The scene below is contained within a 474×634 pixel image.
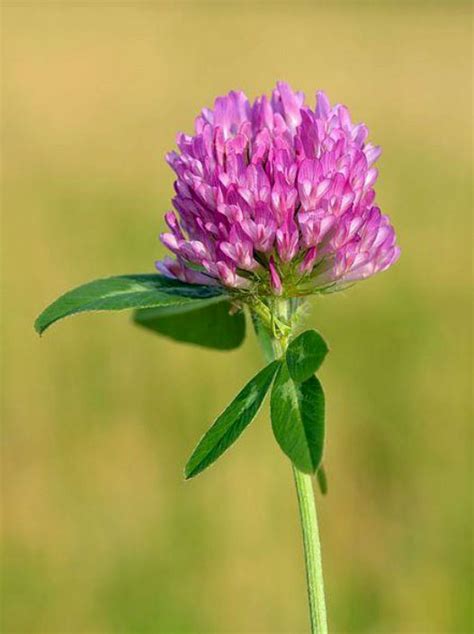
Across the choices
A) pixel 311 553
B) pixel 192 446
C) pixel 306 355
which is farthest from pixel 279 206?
pixel 192 446

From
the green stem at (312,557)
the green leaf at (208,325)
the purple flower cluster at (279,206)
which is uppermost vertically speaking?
the purple flower cluster at (279,206)

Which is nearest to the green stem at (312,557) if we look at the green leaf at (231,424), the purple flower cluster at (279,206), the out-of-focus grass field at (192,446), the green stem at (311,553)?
the green stem at (311,553)

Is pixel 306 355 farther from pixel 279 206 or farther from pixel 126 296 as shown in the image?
pixel 126 296

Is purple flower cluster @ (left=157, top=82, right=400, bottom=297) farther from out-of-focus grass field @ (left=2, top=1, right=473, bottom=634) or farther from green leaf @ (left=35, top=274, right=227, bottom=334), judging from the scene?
out-of-focus grass field @ (left=2, top=1, right=473, bottom=634)

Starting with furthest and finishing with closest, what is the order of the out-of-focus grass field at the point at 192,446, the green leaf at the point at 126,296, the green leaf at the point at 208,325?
1. the out-of-focus grass field at the point at 192,446
2. the green leaf at the point at 208,325
3. the green leaf at the point at 126,296

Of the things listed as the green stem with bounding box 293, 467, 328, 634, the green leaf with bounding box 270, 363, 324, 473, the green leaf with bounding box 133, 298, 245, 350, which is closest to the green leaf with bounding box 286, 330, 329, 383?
the green leaf with bounding box 270, 363, 324, 473

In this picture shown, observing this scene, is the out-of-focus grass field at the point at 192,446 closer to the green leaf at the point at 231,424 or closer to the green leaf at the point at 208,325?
the green leaf at the point at 208,325
